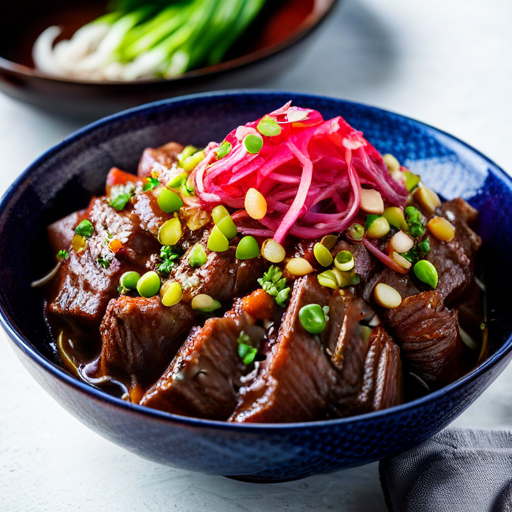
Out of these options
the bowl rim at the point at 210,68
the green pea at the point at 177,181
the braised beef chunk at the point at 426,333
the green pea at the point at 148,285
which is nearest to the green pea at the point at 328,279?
the braised beef chunk at the point at 426,333

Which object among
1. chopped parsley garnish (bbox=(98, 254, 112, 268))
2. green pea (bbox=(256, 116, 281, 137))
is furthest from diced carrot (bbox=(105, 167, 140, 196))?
green pea (bbox=(256, 116, 281, 137))

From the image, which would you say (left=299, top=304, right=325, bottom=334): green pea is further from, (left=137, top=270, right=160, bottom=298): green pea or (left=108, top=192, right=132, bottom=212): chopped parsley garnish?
(left=108, top=192, right=132, bottom=212): chopped parsley garnish

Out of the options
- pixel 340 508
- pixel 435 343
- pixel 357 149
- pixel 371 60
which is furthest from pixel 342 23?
pixel 340 508

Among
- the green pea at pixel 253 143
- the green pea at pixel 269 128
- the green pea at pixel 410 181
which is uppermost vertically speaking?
the green pea at pixel 269 128

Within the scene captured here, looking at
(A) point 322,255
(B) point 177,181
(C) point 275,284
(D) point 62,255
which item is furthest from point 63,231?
(A) point 322,255

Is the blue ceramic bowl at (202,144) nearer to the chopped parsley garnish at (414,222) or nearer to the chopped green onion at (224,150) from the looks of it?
the chopped parsley garnish at (414,222)

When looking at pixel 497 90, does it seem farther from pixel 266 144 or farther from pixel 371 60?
pixel 266 144
